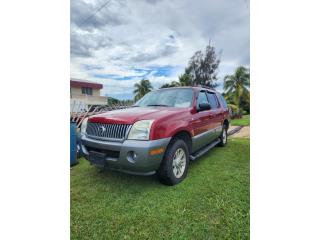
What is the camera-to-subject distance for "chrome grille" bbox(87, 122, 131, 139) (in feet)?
7.36

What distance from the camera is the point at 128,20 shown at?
2.36 metres

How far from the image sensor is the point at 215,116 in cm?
403

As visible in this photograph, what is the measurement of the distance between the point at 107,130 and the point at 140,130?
1.68 ft

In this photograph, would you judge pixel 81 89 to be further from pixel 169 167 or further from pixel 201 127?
pixel 169 167

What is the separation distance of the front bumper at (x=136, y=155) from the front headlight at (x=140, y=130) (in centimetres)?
6

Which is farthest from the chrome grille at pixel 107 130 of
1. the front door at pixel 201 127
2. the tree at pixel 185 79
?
the tree at pixel 185 79

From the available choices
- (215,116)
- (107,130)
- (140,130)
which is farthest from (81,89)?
(140,130)

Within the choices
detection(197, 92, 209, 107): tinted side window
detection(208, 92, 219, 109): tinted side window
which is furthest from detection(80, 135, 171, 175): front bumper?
detection(208, 92, 219, 109): tinted side window

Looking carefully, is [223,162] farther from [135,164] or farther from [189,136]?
[135,164]

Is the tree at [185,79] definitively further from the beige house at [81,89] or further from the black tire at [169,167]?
the black tire at [169,167]

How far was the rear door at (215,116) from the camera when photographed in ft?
12.6
